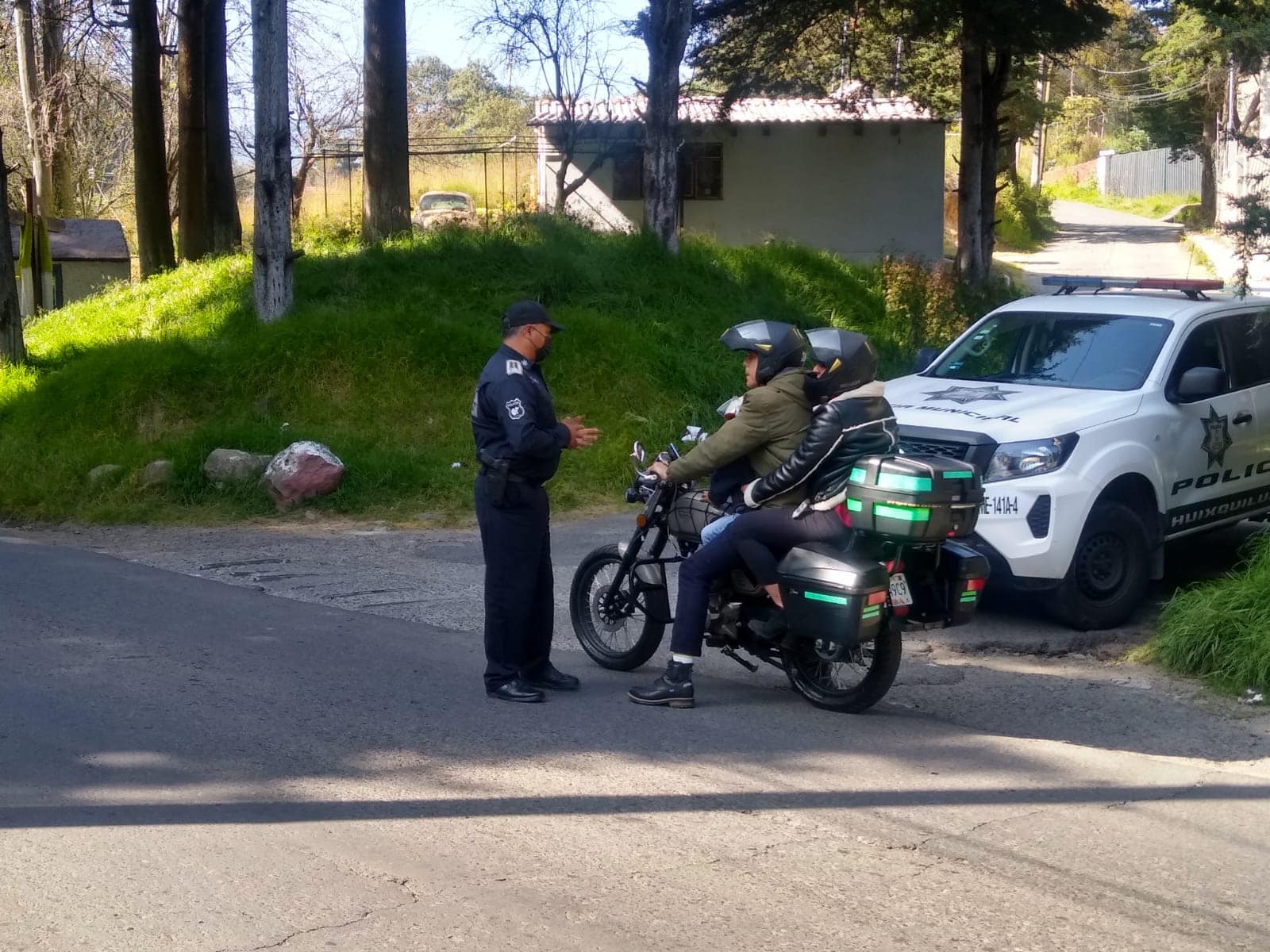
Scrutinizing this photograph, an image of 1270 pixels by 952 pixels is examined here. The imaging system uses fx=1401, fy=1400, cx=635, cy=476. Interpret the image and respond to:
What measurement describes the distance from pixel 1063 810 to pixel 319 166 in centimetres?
3380

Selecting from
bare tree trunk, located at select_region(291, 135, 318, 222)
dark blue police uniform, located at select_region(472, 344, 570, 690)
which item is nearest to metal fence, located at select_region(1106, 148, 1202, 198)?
bare tree trunk, located at select_region(291, 135, 318, 222)

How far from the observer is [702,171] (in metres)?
29.7

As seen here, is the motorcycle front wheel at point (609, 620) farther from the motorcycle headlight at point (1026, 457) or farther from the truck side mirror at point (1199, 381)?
the truck side mirror at point (1199, 381)

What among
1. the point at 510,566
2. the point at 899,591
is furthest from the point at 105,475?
the point at 899,591

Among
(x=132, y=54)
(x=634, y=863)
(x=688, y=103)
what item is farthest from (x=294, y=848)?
(x=688, y=103)

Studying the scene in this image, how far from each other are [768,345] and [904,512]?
3.43 ft

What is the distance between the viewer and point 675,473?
6.48 meters

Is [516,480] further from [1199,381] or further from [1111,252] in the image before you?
[1111,252]

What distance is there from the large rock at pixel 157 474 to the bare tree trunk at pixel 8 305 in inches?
177

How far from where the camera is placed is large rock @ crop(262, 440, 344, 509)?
1218cm

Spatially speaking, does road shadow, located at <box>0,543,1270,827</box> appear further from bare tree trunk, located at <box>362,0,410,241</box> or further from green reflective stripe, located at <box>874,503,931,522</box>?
bare tree trunk, located at <box>362,0,410,241</box>

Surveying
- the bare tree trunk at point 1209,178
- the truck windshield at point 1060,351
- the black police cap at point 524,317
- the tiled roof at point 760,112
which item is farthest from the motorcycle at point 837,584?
the bare tree trunk at point 1209,178

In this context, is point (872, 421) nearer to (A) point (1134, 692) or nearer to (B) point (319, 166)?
(A) point (1134, 692)

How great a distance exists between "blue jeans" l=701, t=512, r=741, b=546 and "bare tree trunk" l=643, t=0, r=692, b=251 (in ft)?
39.5
